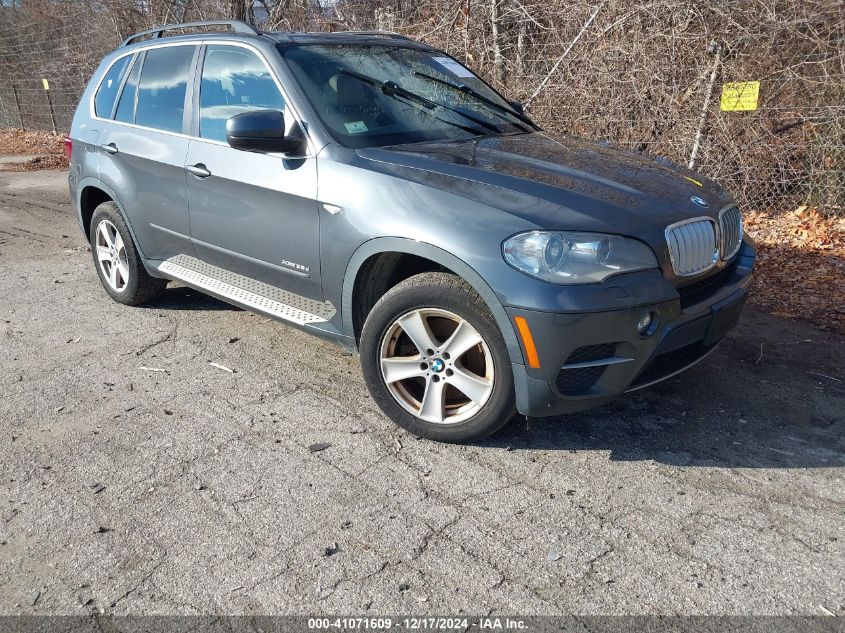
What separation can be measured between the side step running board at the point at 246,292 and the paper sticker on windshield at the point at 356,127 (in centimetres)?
90

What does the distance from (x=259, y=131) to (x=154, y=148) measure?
145 centimetres

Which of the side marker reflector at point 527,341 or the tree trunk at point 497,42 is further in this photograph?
the tree trunk at point 497,42

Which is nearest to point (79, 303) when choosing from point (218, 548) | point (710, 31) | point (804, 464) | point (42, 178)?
point (218, 548)

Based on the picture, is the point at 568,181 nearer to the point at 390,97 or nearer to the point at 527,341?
the point at 527,341

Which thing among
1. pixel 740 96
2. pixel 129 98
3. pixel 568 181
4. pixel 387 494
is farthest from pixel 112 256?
pixel 740 96

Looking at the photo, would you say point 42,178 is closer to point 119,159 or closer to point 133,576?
point 119,159

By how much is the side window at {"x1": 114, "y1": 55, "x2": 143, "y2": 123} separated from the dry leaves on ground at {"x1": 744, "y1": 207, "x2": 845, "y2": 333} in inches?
182

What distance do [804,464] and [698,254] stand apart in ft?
3.39

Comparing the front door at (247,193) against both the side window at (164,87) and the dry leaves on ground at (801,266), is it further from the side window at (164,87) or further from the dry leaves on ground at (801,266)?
the dry leaves on ground at (801,266)

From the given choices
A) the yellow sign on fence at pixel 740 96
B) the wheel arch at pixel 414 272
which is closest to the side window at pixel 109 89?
the wheel arch at pixel 414 272

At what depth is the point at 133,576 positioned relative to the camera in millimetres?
2619

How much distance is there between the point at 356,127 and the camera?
3848mm

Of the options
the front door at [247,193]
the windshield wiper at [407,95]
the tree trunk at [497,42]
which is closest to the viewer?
the front door at [247,193]

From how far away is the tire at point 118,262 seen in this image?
5.21 meters
